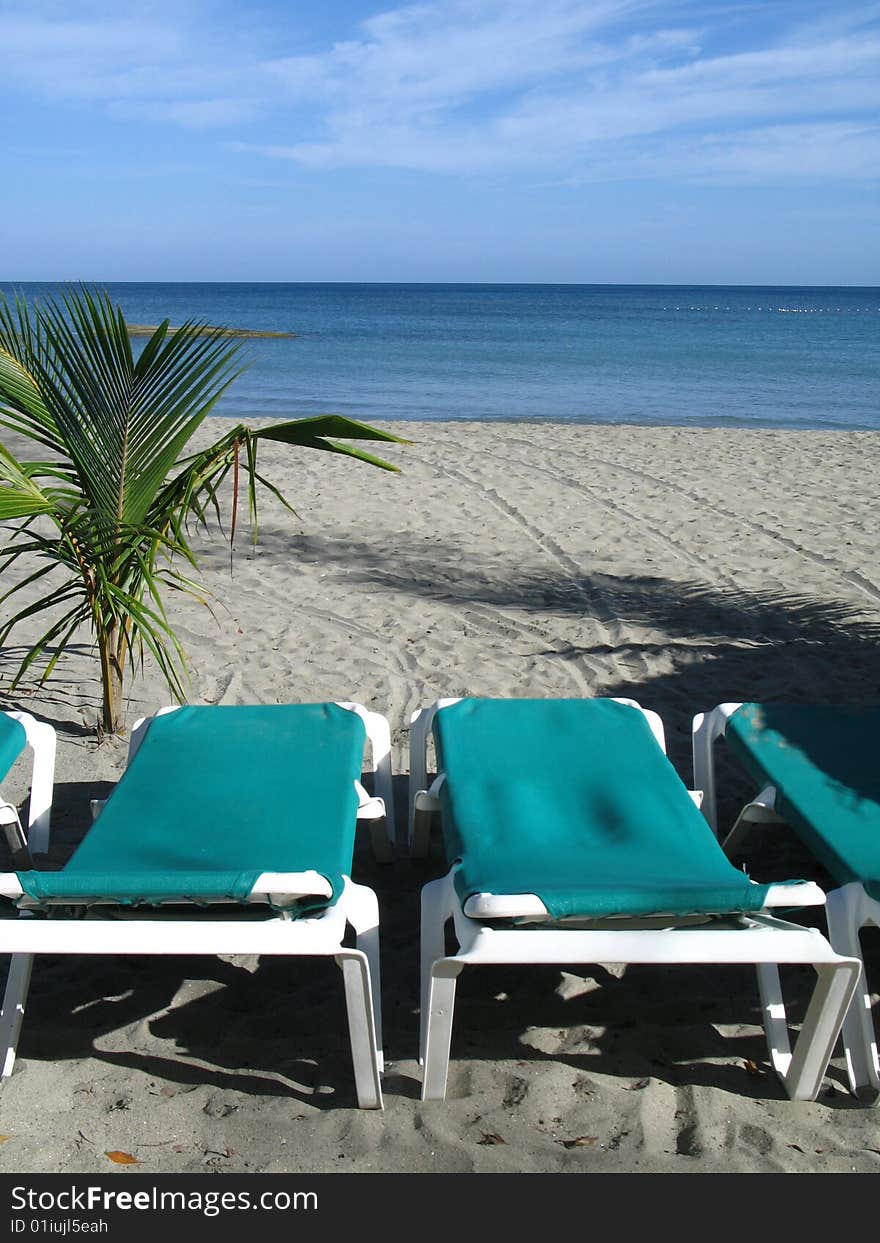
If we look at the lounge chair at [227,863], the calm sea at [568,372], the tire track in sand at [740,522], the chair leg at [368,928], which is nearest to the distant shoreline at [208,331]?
the calm sea at [568,372]

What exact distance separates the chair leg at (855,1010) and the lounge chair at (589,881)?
0.45 feet

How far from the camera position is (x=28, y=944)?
2271 millimetres

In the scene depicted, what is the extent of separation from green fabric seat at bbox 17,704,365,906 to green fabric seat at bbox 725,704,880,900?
48.5 inches

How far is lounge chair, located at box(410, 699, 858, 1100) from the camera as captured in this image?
7.45 ft

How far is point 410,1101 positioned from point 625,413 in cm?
1715

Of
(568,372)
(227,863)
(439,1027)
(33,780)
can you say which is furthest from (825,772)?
(568,372)

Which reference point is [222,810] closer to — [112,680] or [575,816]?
[575,816]

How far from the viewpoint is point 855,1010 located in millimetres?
→ 2523

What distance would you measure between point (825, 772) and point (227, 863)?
5.82 feet

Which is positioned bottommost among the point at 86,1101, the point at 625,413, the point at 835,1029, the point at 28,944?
the point at 86,1101

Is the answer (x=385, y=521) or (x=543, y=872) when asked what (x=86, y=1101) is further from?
(x=385, y=521)

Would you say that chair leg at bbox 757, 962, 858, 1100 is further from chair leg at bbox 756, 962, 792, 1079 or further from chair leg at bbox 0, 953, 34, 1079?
chair leg at bbox 0, 953, 34, 1079

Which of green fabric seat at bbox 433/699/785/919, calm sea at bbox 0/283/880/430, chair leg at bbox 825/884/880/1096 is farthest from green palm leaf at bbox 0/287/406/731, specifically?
chair leg at bbox 825/884/880/1096

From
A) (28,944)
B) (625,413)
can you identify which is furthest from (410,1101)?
(625,413)
